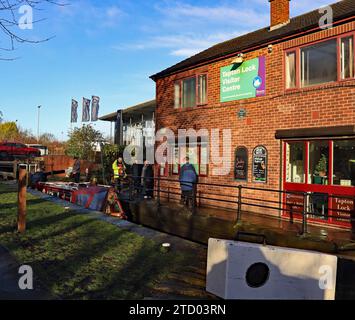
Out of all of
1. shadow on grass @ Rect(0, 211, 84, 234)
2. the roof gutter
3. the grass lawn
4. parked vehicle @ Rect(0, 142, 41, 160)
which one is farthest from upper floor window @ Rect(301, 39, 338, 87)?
parked vehicle @ Rect(0, 142, 41, 160)

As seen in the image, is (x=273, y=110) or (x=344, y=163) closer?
(x=344, y=163)

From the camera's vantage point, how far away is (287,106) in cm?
1054

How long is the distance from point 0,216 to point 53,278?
5.17 metres

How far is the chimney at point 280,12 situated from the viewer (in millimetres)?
12633

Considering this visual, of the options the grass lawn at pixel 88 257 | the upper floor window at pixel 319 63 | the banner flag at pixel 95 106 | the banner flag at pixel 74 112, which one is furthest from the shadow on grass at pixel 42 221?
the banner flag at pixel 74 112

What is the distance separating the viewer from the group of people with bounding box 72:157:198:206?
39.4 ft

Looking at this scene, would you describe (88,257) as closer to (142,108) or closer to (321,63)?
(321,63)

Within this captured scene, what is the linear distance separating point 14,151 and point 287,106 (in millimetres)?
26375

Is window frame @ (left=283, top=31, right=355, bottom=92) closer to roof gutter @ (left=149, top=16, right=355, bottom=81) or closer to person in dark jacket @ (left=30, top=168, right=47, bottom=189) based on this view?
roof gutter @ (left=149, top=16, right=355, bottom=81)

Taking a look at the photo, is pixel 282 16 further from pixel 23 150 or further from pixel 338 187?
pixel 23 150

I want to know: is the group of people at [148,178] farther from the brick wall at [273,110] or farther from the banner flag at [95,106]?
the banner flag at [95,106]

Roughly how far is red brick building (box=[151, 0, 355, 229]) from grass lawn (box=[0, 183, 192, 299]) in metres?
3.76

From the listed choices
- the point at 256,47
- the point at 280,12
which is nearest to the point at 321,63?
the point at 256,47

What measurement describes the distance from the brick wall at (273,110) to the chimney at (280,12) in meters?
1.96
